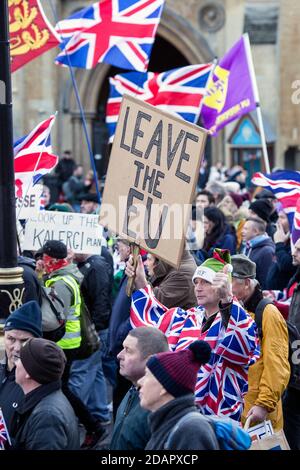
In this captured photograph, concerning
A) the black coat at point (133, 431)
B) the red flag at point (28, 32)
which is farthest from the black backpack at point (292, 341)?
the red flag at point (28, 32)

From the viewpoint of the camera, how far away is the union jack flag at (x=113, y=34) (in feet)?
34.7

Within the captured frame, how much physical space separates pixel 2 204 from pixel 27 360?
5.42 feet

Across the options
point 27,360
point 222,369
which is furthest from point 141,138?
point 27,360

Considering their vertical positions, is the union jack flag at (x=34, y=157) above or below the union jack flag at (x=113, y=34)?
below

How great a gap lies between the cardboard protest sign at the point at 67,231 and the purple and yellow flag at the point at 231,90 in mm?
3778

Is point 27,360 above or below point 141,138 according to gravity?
below

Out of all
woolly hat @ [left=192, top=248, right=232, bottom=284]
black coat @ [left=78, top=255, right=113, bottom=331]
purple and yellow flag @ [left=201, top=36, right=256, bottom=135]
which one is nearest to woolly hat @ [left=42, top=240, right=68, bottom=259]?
black coat @ [left=78, top=255, right=113, bottom=331]

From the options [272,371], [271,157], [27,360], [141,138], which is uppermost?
[141,138]

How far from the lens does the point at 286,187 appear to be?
26.3ft

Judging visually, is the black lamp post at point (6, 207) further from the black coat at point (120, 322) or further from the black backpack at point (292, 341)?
the black backpack at point (292, 341)

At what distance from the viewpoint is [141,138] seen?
576 centimetres

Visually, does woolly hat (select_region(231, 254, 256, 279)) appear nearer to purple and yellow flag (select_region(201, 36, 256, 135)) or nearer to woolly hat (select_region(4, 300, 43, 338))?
woolly hat (select_region(4, 300, 43, 338))

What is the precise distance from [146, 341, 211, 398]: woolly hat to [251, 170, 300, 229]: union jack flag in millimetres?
3840
